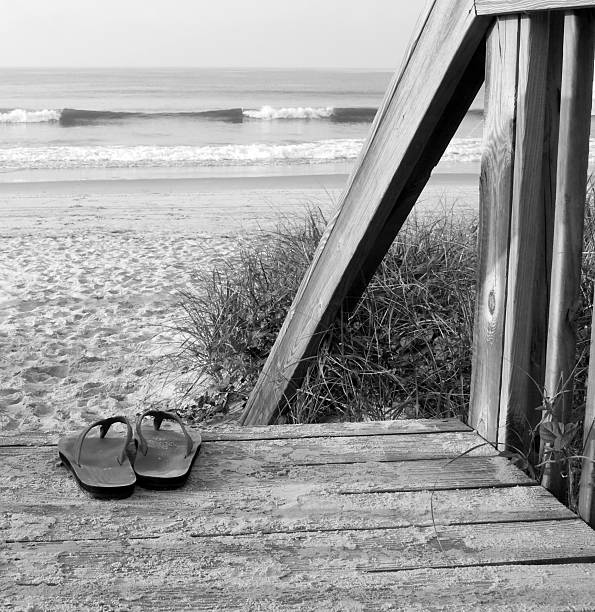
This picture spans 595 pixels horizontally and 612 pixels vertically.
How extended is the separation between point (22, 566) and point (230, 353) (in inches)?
101

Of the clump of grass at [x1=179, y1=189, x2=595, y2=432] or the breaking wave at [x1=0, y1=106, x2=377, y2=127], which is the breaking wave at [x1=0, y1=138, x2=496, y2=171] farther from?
the clump of grass at [x1=179, y1=189, x2=595, y2=432]

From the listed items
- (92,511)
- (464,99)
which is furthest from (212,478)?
(464,99)

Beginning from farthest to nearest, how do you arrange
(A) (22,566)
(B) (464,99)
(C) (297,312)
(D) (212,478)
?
(C) (297,312) → (B) (464,99) → (D) (212,478) → (A) (22,566)

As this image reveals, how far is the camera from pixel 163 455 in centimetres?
207

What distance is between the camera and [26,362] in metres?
4.74

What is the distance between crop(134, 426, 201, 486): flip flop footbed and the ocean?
570cm

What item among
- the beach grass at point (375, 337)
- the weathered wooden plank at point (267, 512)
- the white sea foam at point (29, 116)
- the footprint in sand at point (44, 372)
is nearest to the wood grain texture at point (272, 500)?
the weathered wooden plank at point (267, 512)

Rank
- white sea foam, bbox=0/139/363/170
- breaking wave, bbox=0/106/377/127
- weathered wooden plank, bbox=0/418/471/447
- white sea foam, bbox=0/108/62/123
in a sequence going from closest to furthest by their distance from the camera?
weathered wooden plank, bbox=0/418/471/447 < white sea foam, bbox=0/139/363/170 < white sea foam, bbox=0/108/62/123 < breaking wave, bbox=0/106/377/127

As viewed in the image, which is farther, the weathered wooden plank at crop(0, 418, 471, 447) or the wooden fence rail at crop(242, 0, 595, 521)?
the weathered wooden plank at crop(0, 418, 471, 447)

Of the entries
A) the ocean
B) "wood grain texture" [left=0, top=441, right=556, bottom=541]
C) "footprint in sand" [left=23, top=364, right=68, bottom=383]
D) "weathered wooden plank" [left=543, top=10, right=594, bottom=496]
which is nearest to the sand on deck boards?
"footprint in sand" [left=23, top=364, right=68, bottom=383]

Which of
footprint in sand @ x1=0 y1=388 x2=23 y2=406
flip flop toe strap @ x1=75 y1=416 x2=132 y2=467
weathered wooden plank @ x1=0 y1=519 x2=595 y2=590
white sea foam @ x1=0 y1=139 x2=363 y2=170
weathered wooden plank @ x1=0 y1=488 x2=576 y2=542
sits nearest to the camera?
weathered wooden plank @ x1=0 y1=519 x2=595 y2=590

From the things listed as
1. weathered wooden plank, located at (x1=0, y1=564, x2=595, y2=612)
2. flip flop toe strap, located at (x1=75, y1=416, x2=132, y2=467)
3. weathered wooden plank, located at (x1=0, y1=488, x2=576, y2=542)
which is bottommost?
weathered wooden plank, located at (x1=0, y1=564, x2=595, y2=612)

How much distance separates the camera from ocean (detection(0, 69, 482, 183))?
16203mm

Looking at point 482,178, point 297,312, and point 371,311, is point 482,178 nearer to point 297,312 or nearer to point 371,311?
point 297,312
